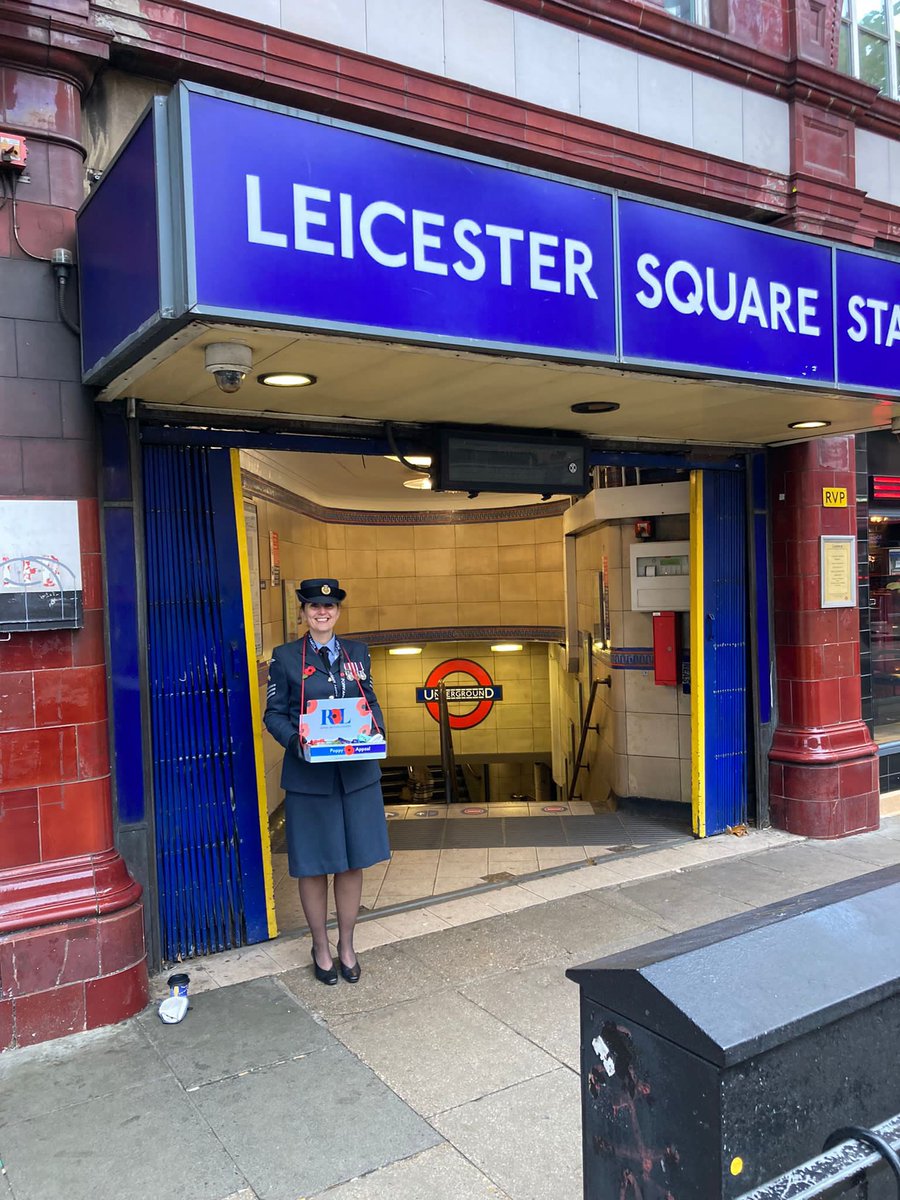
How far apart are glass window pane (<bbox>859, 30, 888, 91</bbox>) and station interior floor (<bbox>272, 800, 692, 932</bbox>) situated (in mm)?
6100

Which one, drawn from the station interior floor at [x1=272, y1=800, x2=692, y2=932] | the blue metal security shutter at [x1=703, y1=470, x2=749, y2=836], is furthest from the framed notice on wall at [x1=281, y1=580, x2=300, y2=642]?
the blue metal security shutter at [x1=703, y1=470, x2=749, y2=836]

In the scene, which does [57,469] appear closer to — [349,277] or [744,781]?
[349,277]

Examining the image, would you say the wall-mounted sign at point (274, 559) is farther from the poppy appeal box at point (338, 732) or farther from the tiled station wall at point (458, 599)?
the tiled station wall at point (458, 599)

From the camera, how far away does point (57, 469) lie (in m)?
3.76

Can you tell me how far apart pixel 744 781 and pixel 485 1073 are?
387 centimetres

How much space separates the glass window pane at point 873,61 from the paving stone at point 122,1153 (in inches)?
328

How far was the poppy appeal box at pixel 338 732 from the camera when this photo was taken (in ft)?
12.7

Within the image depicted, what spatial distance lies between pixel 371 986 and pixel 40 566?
2436mm

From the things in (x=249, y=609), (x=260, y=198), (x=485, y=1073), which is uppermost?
(x=260, y=198)

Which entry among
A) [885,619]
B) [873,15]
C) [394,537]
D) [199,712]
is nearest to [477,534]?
[394,537]

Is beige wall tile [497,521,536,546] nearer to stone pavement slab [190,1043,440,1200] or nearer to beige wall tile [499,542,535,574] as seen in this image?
beige wall tile [499,542,535,574]

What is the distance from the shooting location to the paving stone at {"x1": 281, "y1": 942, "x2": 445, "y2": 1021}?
3.92 meters

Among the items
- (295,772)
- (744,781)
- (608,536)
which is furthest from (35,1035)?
(608,536)

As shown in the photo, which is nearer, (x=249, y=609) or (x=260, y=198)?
(x=260, y=198)
